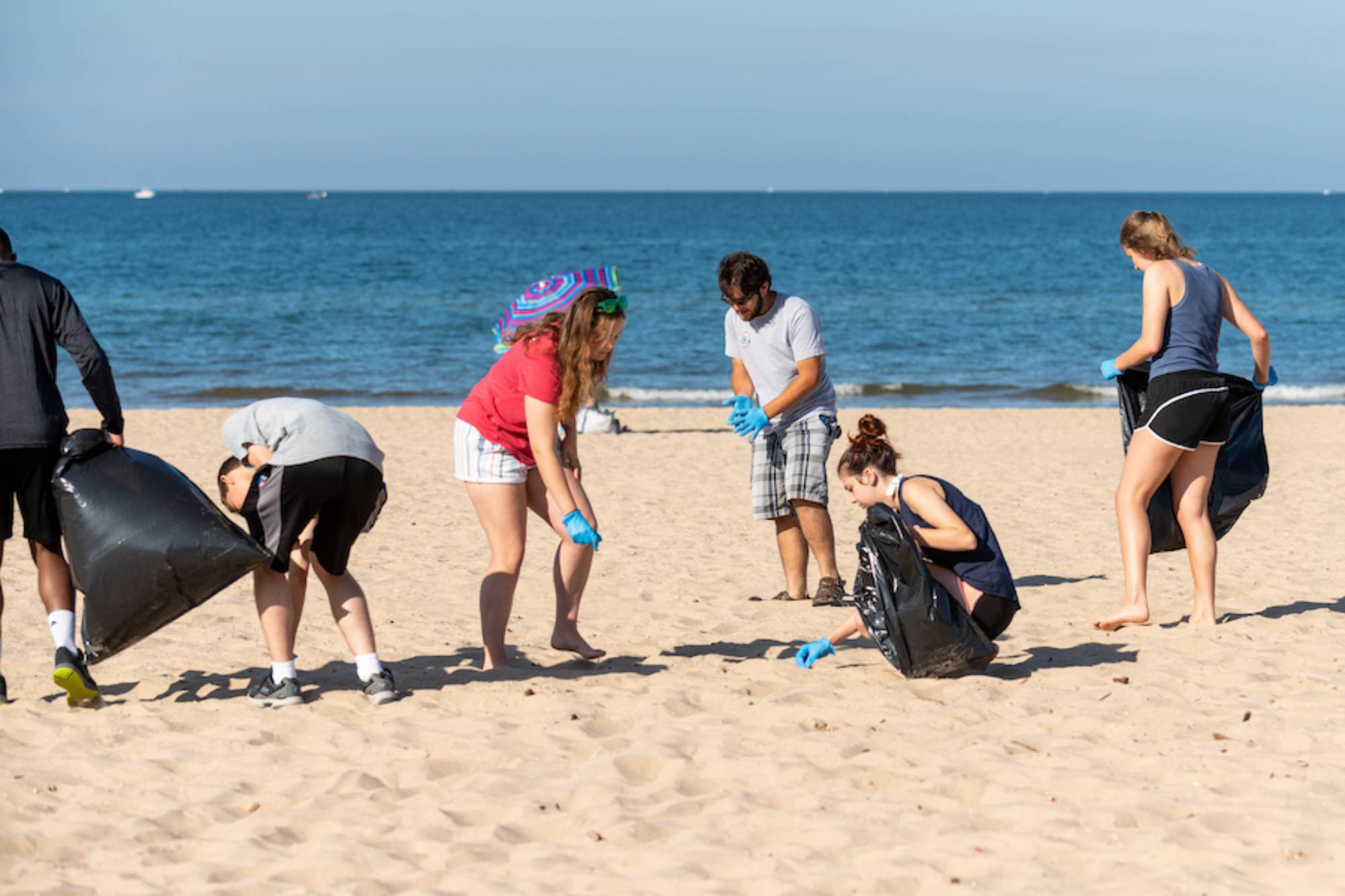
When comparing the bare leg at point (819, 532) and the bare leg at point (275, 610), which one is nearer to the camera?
the bare leg at point (275, 610)

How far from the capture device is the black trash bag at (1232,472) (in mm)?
5629

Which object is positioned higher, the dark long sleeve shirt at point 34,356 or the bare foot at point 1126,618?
the dark long sleeve shirt at point 34,356

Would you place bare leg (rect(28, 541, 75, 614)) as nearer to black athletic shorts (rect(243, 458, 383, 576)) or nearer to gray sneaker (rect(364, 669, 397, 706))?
black athletic shorts (rect(243, 458, 383, 576))

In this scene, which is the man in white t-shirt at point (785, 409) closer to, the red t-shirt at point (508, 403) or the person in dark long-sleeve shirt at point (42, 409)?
the red t-shirt at point (508, 403)

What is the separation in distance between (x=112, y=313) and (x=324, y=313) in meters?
4.45

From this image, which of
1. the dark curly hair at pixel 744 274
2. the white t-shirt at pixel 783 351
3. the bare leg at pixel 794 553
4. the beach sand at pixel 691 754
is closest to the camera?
the beach sand at pixel 691 754

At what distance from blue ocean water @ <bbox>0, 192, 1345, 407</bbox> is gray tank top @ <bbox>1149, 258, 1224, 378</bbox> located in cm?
1290

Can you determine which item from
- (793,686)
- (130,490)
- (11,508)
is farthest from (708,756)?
(11,508)

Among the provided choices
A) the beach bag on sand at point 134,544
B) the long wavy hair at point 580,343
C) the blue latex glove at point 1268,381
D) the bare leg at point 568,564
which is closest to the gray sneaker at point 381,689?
the beach bag on sand at point 134,544

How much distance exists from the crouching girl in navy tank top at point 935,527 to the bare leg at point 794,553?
1.58 meters

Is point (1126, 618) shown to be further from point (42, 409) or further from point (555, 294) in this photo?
point (42, 409)

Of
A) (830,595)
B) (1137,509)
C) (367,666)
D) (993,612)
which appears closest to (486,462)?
(367,666)

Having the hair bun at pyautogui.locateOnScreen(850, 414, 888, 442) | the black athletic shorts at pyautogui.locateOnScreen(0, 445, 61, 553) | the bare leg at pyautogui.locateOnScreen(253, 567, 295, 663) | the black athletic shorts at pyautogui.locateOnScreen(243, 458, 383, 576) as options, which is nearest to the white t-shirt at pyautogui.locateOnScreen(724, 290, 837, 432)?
the hair bun at pyautogui.locateOnScreen(850, 414, 888, 442)

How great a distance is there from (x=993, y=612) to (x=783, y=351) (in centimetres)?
177
